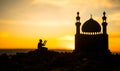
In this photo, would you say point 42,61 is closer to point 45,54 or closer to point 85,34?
point 45,54

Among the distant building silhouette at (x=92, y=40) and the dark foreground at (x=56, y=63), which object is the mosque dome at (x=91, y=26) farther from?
the dark foreground at (x=56, y=63)

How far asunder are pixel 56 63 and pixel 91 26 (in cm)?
1506

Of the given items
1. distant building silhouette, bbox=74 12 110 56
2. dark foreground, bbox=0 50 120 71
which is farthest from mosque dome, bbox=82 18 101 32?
dark foreground, bbox=0 50 120 71

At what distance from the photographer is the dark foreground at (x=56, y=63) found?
145 feet

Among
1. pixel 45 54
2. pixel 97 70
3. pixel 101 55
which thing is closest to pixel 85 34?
pixel 101 55

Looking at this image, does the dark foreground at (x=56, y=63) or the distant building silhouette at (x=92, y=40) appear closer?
the dark foreground at (x=56, y=63)

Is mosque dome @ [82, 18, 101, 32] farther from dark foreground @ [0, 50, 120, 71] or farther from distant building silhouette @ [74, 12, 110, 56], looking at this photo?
dark foreground @ [0, 50, 120, 71]

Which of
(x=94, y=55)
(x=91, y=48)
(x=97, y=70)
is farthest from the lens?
(x=91, y=48)

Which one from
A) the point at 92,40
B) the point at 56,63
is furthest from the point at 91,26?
the point at 56,63

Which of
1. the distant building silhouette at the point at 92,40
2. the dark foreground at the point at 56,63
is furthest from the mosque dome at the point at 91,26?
the dark foreground at the point at 56,63

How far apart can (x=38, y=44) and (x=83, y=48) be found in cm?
1128

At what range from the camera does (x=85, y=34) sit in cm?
6078

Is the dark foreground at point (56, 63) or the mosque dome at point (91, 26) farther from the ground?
the mosque dome at point (91, 26)

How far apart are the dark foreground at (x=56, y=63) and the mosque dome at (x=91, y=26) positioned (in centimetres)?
830
